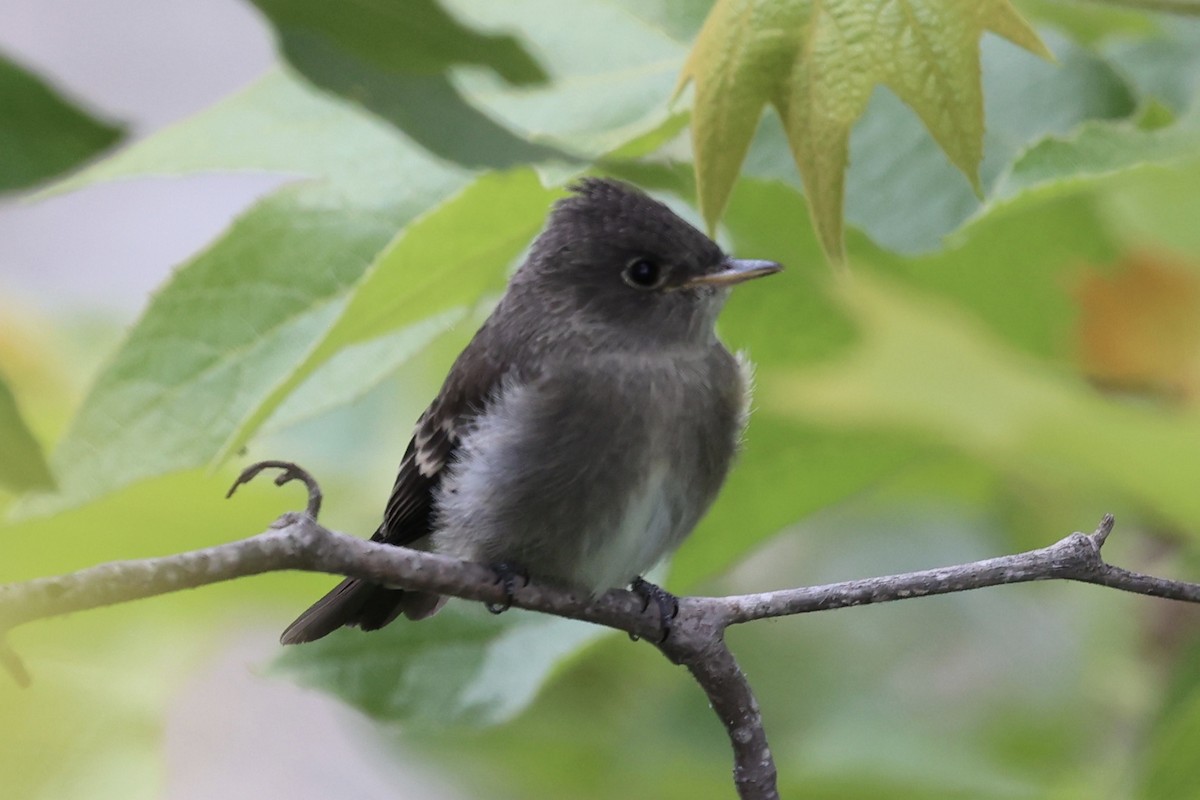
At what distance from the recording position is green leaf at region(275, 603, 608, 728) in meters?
1.40

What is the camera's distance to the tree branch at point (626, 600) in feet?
2.27

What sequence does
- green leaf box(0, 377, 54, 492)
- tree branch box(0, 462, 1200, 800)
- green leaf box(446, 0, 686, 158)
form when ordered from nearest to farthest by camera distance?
green leaf box(0, 377, 54, 492) < tree branch box(0, 462, 1200, 800) < green leaf box(446, 0, 686, 158)

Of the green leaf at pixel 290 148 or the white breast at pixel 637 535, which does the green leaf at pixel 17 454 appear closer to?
the green leaf at pixel 290 148

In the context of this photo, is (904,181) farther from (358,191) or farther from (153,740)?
(153,740)

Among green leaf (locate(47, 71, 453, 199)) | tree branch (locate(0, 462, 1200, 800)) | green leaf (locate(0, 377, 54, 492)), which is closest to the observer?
green leaf (locate(0, 377, 54, 492))

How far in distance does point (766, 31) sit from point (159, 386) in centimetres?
60

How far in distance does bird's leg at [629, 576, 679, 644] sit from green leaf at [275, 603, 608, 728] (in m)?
0.07

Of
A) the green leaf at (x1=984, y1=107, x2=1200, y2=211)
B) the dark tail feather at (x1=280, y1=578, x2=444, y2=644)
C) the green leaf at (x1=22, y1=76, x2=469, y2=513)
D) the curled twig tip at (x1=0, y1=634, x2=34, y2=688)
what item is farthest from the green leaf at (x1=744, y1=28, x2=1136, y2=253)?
the curled twig tip at (x1=0, y1=634, x2=34, y2=688)

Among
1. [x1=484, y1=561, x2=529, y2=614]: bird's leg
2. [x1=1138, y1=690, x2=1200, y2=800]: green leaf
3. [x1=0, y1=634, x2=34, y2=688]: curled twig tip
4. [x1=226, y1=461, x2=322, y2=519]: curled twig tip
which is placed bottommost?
[x1=0, y1=634, x2=34, y2=688]: curled twig tip

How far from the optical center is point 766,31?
0.99 m

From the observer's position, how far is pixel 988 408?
1.04 m

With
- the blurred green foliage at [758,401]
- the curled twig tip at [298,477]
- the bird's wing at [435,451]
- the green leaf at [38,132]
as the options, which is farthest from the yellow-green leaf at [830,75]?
the bird's wing at [435,451]

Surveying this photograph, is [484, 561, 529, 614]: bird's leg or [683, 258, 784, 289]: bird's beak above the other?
[683, 258, 784, 289]: bird's beak

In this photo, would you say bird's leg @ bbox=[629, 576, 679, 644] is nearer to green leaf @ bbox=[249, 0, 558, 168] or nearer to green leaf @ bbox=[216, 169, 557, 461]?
green leaf @ bbox=[216, 169, 557, 461]
